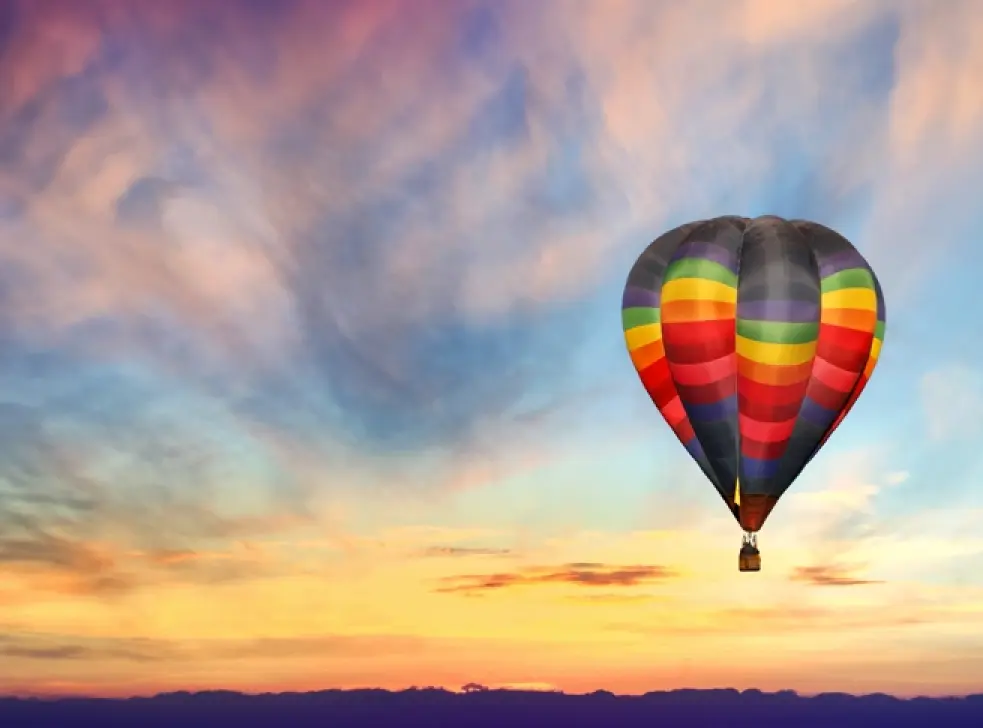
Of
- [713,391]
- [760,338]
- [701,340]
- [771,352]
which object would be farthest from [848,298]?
[713,391]

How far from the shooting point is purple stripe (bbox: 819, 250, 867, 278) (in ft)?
166

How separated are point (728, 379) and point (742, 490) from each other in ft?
12.6

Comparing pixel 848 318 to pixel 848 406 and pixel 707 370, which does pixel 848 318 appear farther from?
pixel 707 370

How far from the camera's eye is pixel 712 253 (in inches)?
1998

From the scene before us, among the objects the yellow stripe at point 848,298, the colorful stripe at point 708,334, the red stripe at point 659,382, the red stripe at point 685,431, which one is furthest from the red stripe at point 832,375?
the red stripe at point 659,382

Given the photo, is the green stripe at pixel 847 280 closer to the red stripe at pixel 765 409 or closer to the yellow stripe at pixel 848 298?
the yellow stripe at pixel 848 298

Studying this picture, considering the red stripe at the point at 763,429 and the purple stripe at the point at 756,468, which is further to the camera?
the purple stripe at the point at 756,468

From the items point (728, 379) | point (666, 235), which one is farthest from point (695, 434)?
point (666, 235)

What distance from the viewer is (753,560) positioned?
5038 centimetres

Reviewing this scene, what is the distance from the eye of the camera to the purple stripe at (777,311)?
1969 inches

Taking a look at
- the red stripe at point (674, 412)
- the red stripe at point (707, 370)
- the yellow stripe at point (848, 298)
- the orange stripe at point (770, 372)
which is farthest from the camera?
the red stripe at point (674, 412)

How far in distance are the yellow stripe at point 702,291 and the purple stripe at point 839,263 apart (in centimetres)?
318

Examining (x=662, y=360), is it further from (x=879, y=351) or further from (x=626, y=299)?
(x=879, y=351)

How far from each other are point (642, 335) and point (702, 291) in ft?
10.2
